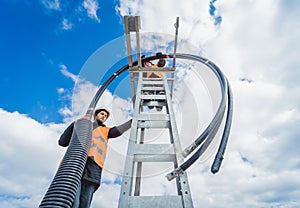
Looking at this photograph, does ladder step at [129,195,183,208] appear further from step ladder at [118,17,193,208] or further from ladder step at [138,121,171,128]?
ladder step at [138,121,171,128]

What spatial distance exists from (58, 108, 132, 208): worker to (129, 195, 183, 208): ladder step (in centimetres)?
69

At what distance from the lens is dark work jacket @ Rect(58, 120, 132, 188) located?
6.35 feet

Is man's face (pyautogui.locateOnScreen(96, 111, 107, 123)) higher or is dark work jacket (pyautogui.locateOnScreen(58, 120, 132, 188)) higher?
man's face (pyautogui.locateOnScreen(96, 111, 107, 123))

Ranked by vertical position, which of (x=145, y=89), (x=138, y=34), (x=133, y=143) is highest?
(x=138, y=34)

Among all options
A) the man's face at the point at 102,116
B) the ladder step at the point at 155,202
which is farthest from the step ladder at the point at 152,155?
the man's face at the point at 102,116

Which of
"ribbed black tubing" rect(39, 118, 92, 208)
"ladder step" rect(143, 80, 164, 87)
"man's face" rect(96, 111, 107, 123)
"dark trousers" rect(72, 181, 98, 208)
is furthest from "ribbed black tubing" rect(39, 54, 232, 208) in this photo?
Answer: "ladder step" rect(143, 80, 164, 87)

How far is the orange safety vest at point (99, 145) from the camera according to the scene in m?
2.07

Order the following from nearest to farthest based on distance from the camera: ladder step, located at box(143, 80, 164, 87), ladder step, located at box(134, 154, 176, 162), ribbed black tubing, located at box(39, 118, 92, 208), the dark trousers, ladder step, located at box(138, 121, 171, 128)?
ribbed black tubing, located at box(39, 118, 92, 208), ladder step, located at box(134, 154, 176, 162), the dark trousers, ladder step, located at box(138, 121, 171, 128), ladder step, located at box(143, 80, 164, 87)

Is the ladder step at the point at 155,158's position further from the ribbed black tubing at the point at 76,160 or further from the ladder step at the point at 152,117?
the ladder step at the point at 152,117

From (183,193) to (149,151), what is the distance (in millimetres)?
414

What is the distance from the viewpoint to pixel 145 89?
263 cm

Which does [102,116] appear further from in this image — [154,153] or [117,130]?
[154,153]

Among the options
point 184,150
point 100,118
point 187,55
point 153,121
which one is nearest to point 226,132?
point 184,150

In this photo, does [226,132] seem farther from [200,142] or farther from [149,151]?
[149,151]
